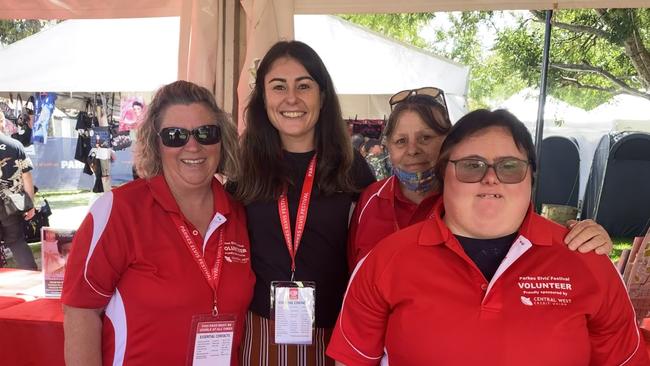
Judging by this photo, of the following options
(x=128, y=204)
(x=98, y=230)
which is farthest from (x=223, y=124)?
(x=98, y=230)

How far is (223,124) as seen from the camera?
1.88m

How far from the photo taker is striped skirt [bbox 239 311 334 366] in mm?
1809

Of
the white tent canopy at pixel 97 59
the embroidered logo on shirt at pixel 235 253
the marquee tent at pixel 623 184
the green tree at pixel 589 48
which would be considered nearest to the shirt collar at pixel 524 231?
the embroidered logo on shirt at pixel 235 253

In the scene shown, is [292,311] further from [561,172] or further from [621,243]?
[561,172]

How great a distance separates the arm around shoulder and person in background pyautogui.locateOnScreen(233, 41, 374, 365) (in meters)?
0.54

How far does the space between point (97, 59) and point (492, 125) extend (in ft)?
16.8

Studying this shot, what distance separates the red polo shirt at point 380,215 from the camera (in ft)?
5.72

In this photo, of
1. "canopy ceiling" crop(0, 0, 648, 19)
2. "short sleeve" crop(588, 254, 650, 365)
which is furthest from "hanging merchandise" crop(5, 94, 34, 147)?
"short sleeve" crop(588, 254, 650, 365)

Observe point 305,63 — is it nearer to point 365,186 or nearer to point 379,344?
point 365,186

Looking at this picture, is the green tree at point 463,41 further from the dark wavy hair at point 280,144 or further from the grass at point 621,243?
the dark wavy hair at point 280,144

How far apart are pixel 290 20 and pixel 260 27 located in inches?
8.2

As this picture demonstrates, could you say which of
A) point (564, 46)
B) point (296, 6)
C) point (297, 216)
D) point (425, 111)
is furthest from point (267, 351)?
point (564, 46)

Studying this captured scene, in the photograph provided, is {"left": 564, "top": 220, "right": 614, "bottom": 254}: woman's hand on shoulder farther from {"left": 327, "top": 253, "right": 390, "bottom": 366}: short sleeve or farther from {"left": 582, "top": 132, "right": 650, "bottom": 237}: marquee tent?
{"left": 582, "top": 132, "right": 650, "bottom": 237}: marquee tent

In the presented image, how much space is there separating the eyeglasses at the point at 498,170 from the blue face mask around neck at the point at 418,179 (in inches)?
16.5
